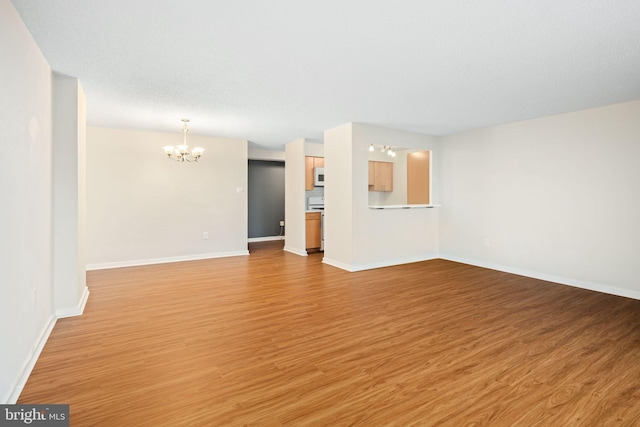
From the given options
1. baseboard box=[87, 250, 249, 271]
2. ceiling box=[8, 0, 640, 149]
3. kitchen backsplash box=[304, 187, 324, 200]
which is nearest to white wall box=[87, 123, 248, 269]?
baseboard box=[87, 250, 249, 271]

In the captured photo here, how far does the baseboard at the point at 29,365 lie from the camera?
178 centimetres

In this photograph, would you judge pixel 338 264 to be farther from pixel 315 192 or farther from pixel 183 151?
pixel 183 151

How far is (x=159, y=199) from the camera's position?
219 inches

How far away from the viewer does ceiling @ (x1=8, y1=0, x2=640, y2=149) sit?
1941 millimetres

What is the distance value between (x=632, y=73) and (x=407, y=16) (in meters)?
2.52

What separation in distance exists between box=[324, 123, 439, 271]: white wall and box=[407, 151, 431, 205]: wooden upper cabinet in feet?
2.10

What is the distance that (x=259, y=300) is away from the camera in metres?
3.56

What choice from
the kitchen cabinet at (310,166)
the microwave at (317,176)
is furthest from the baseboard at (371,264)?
the microwave at (317,176)

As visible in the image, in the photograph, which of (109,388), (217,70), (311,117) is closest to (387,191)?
(311,117)

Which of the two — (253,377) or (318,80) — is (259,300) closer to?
(253,377)

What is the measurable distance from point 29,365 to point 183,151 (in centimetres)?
343

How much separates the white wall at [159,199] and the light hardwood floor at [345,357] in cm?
152

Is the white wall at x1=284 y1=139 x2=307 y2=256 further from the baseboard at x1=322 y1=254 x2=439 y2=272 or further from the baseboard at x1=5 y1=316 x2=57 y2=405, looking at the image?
the baseboard at x1=5 y1=316 x2=57 y2=405

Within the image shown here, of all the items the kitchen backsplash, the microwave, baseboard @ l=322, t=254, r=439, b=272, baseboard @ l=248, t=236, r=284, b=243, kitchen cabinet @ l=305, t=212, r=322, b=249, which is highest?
the microwave
